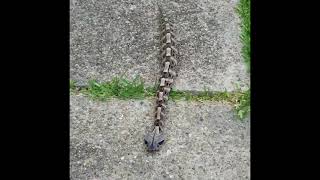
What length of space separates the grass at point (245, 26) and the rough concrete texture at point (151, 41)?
6 cm

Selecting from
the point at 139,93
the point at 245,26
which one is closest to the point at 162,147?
the point at 139,93

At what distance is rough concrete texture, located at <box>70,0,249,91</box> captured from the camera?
21.3 ft

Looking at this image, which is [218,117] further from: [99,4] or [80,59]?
[99,4]

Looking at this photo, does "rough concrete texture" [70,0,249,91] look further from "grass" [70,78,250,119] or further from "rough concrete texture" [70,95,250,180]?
"rough concrete texture" [70,95,250,180]

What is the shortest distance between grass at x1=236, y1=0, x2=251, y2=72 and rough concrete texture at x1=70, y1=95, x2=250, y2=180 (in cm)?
81

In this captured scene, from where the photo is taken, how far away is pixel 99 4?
7.38 metres

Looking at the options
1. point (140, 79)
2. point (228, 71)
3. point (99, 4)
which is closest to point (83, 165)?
point (140, 79)

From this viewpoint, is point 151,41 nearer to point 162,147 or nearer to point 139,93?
point 139,93

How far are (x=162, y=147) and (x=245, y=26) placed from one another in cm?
199

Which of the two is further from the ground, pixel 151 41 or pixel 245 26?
pixel 245 26

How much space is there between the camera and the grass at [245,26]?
6.70 metres

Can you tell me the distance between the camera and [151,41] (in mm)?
6895

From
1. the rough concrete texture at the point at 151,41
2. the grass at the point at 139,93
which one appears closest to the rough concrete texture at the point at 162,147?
the grass at the point at 139,93

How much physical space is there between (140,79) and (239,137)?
1.24m
